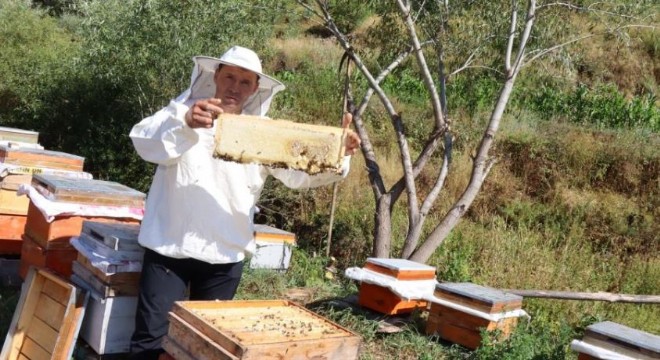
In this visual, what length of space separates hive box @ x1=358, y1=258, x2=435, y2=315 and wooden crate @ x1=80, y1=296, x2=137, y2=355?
175 centimetres

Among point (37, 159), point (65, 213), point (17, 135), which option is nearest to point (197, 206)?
point (65, 213)

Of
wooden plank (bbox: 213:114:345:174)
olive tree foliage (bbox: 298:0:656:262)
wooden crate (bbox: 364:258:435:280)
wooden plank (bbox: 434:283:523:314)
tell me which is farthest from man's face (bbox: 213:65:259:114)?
olive tree foliage (bbox: 298:0:656:262)

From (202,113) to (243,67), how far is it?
1.15ft

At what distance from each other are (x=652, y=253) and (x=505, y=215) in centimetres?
157

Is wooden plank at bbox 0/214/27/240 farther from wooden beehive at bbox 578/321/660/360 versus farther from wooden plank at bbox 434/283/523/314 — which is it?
wooden beehive at bbox 578/321/660/360

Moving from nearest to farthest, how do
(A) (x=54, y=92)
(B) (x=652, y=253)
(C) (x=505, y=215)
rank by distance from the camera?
(B) (x=652, y=253)
(C) (x=505, y=215)
(A) (x=54, y=92)

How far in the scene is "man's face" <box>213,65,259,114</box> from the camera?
8.87ft

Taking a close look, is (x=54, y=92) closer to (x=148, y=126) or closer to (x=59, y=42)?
(x=59, y=42)

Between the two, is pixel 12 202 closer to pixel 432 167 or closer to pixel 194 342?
pixel 194 342

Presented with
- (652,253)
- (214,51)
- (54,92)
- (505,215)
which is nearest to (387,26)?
(214,51)

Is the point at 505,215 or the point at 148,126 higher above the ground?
the point at 148,126

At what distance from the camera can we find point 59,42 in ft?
35.8

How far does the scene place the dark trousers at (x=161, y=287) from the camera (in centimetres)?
268

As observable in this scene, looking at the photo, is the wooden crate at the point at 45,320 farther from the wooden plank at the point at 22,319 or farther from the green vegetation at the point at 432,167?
the green vegetation at the point at 432,167
